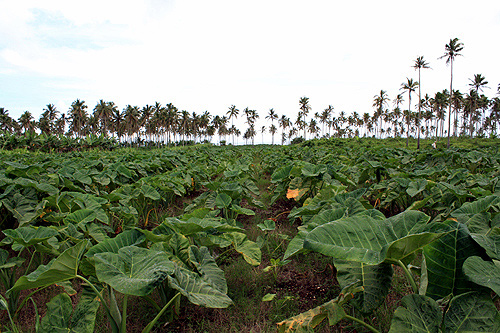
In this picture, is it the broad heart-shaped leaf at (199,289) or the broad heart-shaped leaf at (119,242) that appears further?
the broad heart-shaped leaf at (119,242)

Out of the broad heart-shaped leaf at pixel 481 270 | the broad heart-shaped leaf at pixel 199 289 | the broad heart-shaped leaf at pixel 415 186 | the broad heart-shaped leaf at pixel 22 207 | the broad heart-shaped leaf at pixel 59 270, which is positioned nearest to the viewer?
the broad heart-shaped leaf at pixel 481 270

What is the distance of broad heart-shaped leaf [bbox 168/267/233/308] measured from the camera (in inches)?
67.7

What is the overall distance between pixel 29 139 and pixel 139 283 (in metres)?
36.6

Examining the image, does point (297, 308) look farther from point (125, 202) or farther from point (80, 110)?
point (80, 110)

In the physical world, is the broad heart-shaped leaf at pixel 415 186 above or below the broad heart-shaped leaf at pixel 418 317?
above

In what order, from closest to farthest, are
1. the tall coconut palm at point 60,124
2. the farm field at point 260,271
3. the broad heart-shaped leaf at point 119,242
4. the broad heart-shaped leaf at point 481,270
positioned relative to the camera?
the broad heart-shaped leaf at point 481,270 < the farm field at point 260,271 < the broad heart-shaped leaf at point 119,242 < the tall coconut palm at point 60,124

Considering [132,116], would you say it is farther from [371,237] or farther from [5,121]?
[371,237]

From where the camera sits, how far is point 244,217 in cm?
522

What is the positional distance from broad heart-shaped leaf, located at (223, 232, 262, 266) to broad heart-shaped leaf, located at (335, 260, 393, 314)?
3.28 ft

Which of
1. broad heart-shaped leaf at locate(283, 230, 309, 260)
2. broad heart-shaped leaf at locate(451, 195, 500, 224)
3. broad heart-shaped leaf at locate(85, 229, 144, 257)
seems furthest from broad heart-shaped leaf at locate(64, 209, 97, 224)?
broad heart-shaped leaf at locate(451, 195, 500, 224)

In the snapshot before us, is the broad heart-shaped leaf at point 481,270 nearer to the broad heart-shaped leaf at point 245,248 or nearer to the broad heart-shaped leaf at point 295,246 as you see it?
the broad heart-shaped leaf at point 295,246

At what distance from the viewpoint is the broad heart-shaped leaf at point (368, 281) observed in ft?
5.18

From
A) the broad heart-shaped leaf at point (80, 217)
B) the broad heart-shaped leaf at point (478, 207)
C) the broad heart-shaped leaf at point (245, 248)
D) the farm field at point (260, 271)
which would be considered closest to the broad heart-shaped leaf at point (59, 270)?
the farm field at point (260, 271)

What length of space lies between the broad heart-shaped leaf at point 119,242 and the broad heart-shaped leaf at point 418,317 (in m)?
1.80
